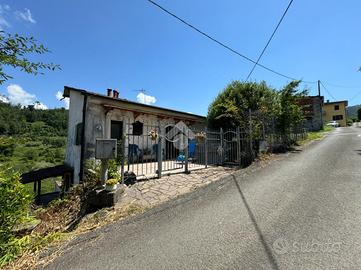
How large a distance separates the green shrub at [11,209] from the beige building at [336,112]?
58574 millimetres

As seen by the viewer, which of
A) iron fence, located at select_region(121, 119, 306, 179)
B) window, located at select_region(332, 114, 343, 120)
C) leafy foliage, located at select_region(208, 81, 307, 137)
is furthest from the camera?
window, located at select_region(332, 114, 343, 120)

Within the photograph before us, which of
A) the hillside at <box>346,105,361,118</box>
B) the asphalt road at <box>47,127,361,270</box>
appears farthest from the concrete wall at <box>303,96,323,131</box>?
the hillside at <box>346,105,361,118</box>

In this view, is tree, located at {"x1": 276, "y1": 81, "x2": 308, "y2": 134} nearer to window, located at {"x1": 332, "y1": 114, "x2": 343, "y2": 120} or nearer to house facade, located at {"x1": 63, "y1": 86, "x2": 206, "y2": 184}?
house facade, located at {"x1": 63, "y1": 86, "x2": 206, "y2": 184}

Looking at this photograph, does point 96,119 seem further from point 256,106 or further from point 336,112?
point 336,112

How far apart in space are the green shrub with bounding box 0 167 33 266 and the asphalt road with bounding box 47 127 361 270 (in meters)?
0.85

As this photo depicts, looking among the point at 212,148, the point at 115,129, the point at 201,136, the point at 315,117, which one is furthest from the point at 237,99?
the point at 315,117

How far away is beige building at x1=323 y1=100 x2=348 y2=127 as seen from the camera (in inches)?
1999

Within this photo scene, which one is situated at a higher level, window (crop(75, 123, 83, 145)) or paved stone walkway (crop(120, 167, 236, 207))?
window (crop(75, 123, 83, 145))

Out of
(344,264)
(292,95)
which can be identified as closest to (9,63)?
(344,264)

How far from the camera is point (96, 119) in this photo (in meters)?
10.5

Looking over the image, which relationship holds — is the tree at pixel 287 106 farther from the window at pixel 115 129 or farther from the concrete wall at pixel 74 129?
the concrete wall at pixel 74 129

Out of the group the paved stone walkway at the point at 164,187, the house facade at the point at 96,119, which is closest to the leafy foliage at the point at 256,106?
the house facade at the point at 96,119

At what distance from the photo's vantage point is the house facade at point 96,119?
33.1 feet

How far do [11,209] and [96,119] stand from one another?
24.4ft
